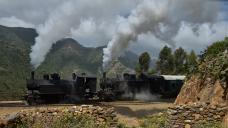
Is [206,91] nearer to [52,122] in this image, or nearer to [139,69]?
[52,122]

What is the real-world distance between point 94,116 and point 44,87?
25.0 m

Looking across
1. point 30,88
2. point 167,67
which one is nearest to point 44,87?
point 30,88

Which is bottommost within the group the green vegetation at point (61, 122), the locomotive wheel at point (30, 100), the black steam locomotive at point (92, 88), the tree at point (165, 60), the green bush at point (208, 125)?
the green bush at point (208, 125)

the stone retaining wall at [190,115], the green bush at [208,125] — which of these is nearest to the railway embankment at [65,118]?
the stone retaining wall at [190,115]

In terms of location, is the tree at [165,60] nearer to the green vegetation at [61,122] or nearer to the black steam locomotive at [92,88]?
the black steam locomotive at [92,88]

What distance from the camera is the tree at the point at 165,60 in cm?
9488

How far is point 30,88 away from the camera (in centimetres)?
4034

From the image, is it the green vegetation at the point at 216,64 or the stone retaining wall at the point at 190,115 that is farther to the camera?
the green vegetation at the point at 216,64

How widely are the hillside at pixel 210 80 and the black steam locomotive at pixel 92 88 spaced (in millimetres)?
15456

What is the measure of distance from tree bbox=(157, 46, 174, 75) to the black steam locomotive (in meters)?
40.4

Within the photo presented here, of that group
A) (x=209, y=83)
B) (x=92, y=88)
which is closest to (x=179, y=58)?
(x=92, y=88)

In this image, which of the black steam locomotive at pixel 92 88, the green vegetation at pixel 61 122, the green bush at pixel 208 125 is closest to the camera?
the green vegetation at pixel 61 122

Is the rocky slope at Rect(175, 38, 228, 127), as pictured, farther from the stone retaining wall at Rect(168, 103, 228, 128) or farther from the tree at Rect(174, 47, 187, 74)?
the tree at Rect(174, 47, 187, 74)

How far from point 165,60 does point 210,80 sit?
7165cm
